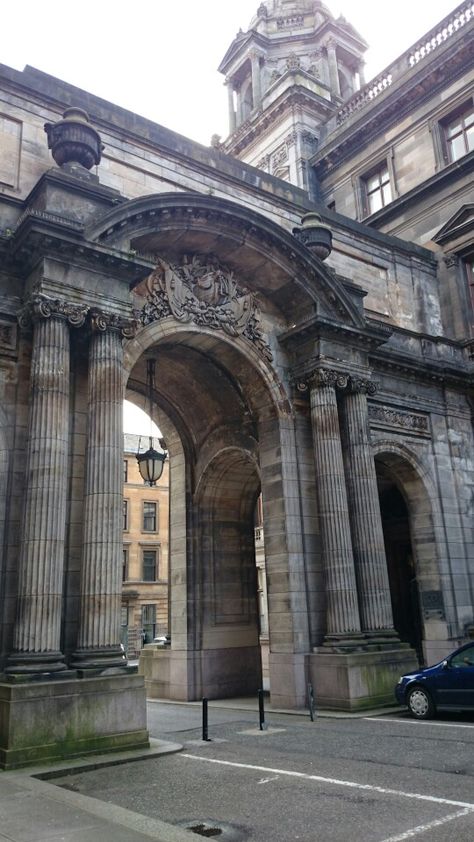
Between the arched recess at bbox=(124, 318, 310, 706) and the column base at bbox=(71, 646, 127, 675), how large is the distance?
546 cm

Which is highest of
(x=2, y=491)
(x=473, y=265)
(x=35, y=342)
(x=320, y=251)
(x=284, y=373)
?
(x=473, y=265)

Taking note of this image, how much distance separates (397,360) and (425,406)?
1893 millimetres

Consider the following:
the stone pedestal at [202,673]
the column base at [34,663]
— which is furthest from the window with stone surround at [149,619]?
the column base at [34,663]

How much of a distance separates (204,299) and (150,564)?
124 ft

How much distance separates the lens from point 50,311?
41.5ft

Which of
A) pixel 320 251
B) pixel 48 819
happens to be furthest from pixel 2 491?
pixel 320 251

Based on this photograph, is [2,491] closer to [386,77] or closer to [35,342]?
[35,342]

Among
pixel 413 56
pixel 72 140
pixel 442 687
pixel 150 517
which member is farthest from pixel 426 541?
pixel 150 517

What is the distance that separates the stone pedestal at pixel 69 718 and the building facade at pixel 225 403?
35 millimetres

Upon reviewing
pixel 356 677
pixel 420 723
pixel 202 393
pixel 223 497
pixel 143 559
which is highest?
pixel 202 393

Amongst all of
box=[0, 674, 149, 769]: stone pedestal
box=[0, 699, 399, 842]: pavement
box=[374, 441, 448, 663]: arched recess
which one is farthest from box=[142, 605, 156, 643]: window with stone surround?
box=[0, 699, 399, 842]: pavement

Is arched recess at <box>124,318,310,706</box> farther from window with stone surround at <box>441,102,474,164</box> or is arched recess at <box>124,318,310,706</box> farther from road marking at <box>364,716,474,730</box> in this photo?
window with stone surround at <box>441,102,474,164</box>

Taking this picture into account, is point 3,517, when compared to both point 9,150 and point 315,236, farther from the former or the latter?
point 315,236

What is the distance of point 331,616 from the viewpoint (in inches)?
621
